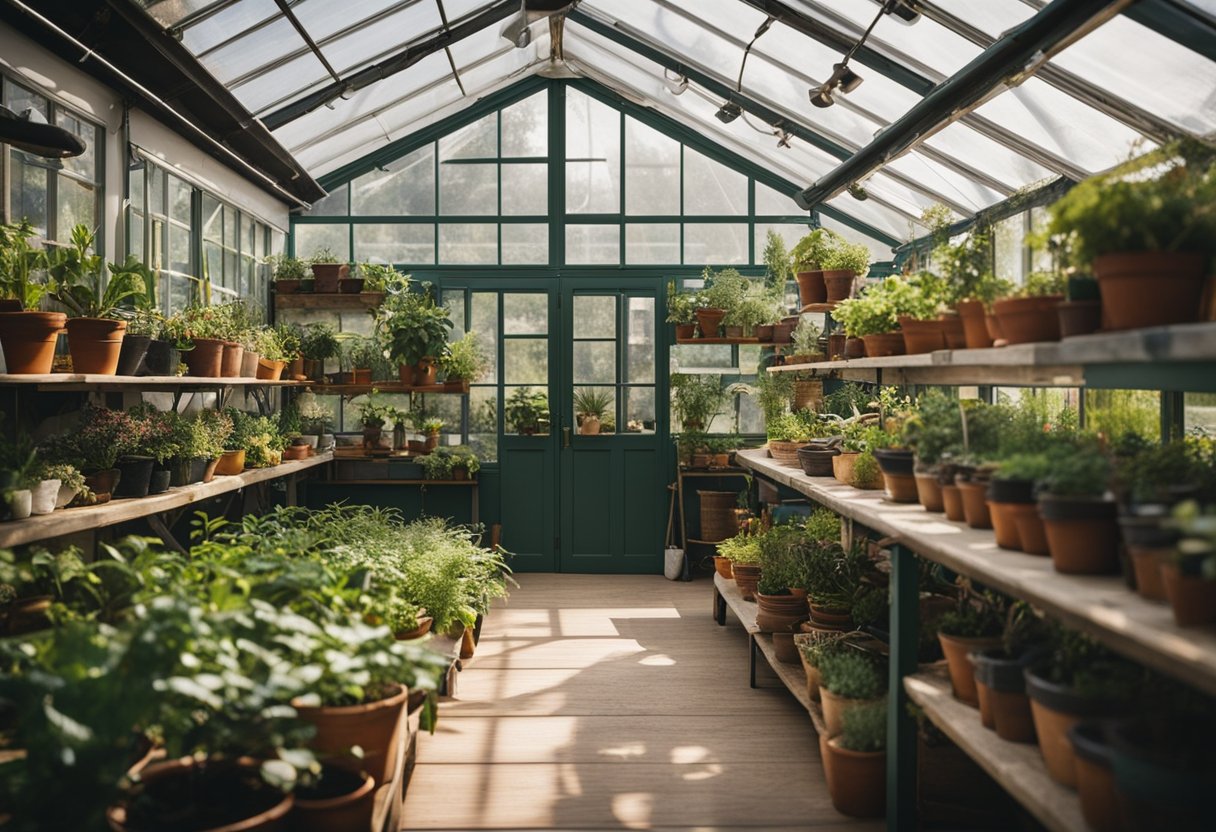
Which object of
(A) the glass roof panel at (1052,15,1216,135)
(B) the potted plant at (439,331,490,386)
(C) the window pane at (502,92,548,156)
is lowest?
(B) the potted plant at (439,331,490,386)

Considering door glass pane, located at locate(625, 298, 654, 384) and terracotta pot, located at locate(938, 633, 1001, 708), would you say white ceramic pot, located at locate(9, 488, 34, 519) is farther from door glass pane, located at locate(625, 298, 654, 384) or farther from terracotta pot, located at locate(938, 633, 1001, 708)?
door glass pane, located at locate(625, 298, 654, 384)

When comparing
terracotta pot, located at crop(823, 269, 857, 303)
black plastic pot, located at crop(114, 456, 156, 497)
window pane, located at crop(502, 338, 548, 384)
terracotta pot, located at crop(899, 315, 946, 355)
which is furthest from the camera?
window pane, located at crop(502, 338, 548, 384)

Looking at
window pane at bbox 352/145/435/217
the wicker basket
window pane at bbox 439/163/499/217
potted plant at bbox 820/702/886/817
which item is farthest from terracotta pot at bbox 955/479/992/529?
window pane at bbox 352/145/435/217

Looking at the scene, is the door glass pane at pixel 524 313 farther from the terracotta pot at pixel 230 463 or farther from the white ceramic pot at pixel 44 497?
the white ceramic pot at pixel 44 497

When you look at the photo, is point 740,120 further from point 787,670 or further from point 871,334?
point 787,670

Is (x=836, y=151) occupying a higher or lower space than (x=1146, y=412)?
higher

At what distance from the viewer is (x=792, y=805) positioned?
150 inches

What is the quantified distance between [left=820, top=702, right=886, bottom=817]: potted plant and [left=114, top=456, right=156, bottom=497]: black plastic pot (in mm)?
3060

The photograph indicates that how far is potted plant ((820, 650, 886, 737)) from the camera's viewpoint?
150 inches

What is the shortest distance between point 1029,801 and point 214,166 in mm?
6162

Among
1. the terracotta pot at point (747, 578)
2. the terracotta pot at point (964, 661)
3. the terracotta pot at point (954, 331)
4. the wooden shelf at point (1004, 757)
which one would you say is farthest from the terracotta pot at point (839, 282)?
the terracotta pot at point (964, 661)

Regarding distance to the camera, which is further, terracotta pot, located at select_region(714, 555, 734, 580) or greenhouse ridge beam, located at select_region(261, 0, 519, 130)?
greenhouse ridge beam, located at select_region(261, 0, 519, 130)

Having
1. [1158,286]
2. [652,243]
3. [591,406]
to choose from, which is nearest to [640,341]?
[591,406]

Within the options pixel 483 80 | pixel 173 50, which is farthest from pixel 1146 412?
pixel 483 80
